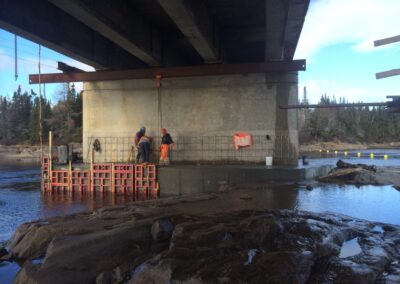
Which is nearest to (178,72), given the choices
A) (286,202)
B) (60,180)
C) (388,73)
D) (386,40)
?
(60,180)

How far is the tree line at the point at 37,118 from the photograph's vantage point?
73938 mm

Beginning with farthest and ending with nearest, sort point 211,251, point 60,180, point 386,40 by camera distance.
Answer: point 60,180 → point 211,251 → point 386,40

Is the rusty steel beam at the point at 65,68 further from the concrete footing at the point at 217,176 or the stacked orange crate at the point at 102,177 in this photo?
the concrete footing at the point at 217,176

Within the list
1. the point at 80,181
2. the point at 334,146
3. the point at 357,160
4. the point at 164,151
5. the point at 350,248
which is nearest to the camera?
the point at 350,248

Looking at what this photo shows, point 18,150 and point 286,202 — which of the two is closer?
point 286,202

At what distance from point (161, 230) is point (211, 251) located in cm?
142

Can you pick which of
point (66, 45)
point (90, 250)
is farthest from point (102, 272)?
point (66, 45)

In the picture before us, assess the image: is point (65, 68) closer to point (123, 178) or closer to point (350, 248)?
point (123, 178)

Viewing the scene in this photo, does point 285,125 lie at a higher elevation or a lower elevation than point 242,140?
higher

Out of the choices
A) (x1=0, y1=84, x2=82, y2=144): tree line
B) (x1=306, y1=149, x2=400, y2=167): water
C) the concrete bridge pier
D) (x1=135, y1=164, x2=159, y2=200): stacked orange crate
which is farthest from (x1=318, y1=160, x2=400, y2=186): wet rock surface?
(x1=0, y1=84, x2=82, y2=144): tree line

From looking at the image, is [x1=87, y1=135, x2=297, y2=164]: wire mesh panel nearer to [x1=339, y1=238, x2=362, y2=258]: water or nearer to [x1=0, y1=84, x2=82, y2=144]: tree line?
[x1=339, y1=238, x2=362, y2=258]: water

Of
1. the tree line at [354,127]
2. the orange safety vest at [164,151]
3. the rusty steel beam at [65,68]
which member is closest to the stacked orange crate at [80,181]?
the orange safety vest at [164,151]

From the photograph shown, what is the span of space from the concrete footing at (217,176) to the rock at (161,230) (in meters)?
8.45

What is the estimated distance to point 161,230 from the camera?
26.1 feet
